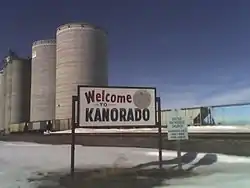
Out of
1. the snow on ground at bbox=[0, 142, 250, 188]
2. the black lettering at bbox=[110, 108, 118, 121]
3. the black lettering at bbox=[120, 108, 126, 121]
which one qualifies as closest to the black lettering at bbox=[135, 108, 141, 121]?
the black lettering at bbox=[120, 108, 126, 121]

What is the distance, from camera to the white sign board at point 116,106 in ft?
38.9

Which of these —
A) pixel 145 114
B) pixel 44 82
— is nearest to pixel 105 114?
pixel 145 114

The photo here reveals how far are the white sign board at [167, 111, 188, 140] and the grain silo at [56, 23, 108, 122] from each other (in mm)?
68316

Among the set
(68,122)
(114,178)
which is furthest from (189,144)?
(68,122)

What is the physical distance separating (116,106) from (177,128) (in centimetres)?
208

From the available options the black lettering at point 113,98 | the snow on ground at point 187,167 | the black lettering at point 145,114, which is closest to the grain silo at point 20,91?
the snow on ground at point 187,167

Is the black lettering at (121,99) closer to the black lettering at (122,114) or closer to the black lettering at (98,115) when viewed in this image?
the black lettering at (122,114)

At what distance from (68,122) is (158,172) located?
67348 millimetres

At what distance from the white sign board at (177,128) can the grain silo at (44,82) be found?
81.2 metres

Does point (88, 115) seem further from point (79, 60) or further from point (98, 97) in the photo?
point (79, 60)

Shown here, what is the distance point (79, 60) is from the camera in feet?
265

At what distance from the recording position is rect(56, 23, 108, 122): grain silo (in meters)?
80.6

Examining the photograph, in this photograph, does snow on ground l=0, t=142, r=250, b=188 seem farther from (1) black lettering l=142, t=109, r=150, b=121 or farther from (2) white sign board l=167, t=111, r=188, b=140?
(1) black lettering l=142, t=109, r=150, b=121

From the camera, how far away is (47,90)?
92375mm
